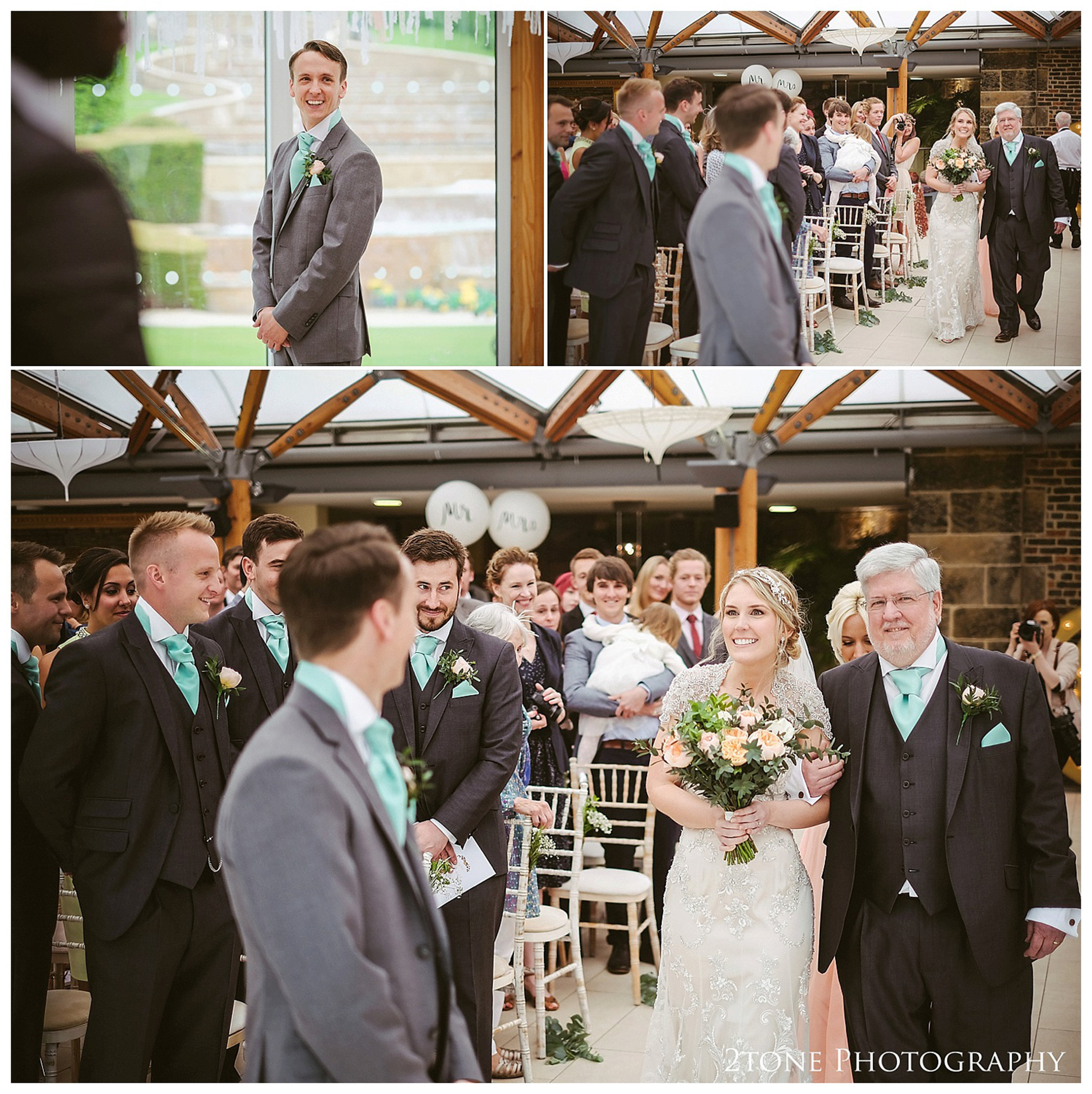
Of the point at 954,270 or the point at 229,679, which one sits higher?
the point at 954,270

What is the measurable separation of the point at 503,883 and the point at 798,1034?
3.19ft

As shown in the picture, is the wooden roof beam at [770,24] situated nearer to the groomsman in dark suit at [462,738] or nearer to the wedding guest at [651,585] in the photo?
the groomsman in dark suit at [462,738]

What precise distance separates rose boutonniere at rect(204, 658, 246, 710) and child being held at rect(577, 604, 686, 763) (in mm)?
2102

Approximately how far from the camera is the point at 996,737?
2.96 m

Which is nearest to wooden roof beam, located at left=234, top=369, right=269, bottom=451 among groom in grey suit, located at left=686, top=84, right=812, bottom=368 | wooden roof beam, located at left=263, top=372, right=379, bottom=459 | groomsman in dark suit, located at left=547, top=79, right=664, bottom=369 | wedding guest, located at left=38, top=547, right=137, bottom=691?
wooden roof beam, located at left=263, top=372, right=379, bottom=459

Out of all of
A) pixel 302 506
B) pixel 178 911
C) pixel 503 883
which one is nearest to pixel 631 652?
pixel 503 883

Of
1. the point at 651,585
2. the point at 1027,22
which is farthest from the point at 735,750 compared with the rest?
the point at 651,585

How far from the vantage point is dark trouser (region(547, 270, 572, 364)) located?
373cm

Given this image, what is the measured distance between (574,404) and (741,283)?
15.9 ft

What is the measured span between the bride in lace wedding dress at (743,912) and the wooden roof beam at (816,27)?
1753 mm

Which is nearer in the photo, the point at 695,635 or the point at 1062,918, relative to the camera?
the point at 1062,918

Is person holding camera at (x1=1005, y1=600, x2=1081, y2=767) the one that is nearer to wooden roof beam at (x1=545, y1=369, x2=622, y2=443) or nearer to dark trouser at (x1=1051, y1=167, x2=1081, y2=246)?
dark trouser at (x1=1051, y1=167, x2=1081, y2=246)

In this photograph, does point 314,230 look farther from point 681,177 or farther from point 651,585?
point 651,585

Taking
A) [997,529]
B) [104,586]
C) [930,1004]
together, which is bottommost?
[930,1004]
